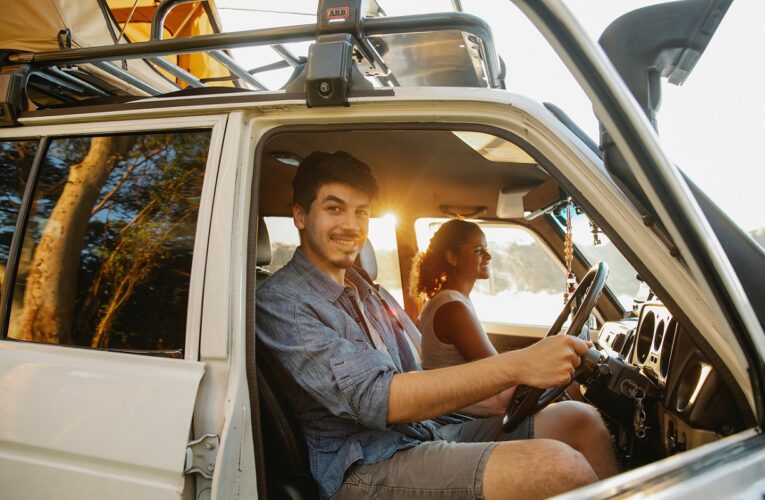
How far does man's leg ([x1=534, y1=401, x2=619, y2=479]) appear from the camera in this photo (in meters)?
1.95

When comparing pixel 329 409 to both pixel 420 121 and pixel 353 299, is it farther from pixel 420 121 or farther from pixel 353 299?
pixel 420 121

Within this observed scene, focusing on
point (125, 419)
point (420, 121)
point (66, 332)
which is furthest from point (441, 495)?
point (66, 332)

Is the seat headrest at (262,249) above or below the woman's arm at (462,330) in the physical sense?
above

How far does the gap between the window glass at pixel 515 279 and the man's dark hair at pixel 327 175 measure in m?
1.71

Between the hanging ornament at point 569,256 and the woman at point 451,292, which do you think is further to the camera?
the hanging ornament at point 569,256

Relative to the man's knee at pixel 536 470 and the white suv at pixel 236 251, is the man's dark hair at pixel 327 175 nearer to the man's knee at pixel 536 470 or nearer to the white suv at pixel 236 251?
the white suv at pixel 236 251

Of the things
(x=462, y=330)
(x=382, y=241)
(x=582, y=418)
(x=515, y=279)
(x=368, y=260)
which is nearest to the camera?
(x=582, y=418)

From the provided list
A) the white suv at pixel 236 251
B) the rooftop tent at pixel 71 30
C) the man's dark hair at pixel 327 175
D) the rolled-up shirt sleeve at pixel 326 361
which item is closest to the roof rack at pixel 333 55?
the white suv at pixel 236 251

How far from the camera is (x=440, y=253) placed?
3.08m

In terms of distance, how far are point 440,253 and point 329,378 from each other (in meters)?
1.72

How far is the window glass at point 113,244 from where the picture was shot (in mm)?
1423

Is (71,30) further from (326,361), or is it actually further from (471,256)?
(471,256)

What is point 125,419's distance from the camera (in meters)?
1.29

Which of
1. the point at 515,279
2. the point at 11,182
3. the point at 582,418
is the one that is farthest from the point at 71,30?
the point at 515,279
